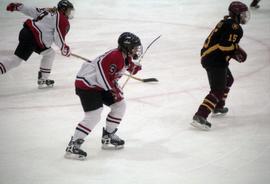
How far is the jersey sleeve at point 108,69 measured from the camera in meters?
4.01

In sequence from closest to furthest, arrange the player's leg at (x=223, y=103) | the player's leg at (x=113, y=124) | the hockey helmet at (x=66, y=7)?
1. the player's leg at (x=113, y=124)
2. the player's leg at (x=223, y=103)
3. the hockey helmet at (x=66, y=7)

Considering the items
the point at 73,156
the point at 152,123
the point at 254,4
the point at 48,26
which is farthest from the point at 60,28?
the point at 254,4

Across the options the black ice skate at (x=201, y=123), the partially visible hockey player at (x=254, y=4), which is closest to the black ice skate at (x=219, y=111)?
the black ice skate at (x=201, y=123)

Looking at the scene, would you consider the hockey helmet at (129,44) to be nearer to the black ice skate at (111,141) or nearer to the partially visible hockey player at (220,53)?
the black ice skate at (111,141)

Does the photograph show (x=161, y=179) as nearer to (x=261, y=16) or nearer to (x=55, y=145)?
(x=55, y=145)

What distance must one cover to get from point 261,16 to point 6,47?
4400mm

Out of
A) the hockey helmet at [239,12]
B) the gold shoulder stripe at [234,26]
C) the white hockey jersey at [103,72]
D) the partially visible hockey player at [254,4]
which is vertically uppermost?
the hockey helmet at [239,12]

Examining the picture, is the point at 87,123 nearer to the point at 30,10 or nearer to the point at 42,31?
the point at 42,31

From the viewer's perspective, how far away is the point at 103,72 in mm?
4008

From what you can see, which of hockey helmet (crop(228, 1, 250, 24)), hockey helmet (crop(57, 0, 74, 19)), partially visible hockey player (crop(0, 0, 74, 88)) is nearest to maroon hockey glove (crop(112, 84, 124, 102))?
hockey helmet (crop(228, 1, 250, 24))

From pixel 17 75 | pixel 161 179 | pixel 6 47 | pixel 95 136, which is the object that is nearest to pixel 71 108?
pixel 95 136

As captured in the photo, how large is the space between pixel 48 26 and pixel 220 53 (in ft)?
6.60

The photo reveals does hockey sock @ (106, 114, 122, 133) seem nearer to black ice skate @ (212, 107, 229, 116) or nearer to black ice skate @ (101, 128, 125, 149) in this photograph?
black ice skate @ (101, 128, 125, 149)

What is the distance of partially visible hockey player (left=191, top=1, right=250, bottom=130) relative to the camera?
473cm
